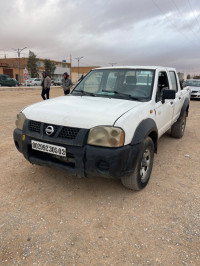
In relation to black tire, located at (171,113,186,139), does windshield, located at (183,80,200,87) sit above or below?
above

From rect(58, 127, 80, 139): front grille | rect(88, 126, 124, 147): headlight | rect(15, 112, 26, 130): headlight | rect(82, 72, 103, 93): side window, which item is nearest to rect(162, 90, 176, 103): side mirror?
rect(82, 72, 103, 93): side window

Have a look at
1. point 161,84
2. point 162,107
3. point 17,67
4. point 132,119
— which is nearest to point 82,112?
point 132,119

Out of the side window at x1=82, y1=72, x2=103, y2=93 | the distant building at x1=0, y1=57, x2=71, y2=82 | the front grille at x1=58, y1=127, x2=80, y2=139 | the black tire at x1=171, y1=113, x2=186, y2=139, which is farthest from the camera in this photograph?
Answer: the distant building at x1=0, y1=57, x2=71, y2=82

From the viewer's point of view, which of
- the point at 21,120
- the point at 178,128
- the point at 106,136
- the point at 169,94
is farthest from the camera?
the point at 178,128

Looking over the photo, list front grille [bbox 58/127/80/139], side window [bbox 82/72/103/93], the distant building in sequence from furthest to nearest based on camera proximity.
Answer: the distant building → side window [bbox 82/72/103/93] → front grille [bbox 58/127/80/139]

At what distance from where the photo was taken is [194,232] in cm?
227

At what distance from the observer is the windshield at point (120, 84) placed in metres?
3.37

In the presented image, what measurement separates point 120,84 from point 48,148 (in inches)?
68.1

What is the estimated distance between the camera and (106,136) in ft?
7.82

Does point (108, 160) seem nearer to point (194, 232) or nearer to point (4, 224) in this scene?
point (194, 232)

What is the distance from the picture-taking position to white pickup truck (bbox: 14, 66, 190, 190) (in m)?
2.40

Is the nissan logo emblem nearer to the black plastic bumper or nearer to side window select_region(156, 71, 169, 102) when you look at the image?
the black plastic bumper

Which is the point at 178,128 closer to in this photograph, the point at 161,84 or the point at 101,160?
the point at 161,84

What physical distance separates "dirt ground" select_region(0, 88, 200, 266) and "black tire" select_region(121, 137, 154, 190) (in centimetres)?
15
